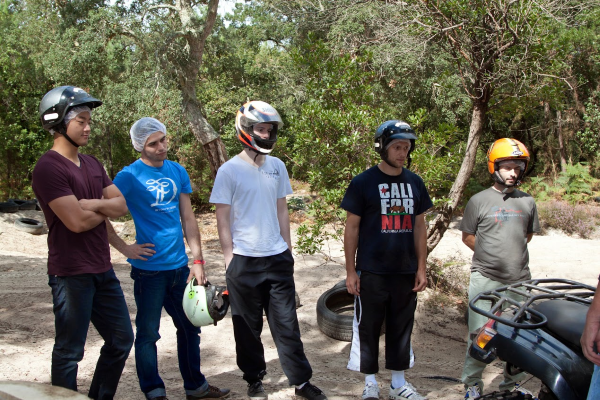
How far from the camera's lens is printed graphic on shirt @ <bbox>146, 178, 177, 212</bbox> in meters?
3.66

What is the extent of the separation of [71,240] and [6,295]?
175 inches

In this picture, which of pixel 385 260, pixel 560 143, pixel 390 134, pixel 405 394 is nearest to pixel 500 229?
pixel 385 260

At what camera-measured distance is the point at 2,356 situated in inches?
171

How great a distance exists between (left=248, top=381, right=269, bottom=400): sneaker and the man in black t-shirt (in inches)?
28.3

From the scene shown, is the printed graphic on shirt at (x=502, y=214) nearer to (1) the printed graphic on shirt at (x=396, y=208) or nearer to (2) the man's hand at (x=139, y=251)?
(1) the printed graphic on shirt at (x=396, y=208)

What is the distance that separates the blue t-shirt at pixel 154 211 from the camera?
3.63m

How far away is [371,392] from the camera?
12.5 feet

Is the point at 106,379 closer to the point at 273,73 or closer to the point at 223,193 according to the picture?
the point at 223,193

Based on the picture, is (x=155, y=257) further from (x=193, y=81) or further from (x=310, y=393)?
(x=193, y=81)

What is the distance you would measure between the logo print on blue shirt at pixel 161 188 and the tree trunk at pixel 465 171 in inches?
163

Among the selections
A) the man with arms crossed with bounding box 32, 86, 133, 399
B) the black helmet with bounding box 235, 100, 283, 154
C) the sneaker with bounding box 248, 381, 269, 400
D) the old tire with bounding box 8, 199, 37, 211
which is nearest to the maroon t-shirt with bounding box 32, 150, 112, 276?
the man with arms crossed with bounding box 32, 86, 133, 399

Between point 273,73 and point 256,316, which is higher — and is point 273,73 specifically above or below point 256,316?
above

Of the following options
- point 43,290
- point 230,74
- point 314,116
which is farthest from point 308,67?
point 230,74

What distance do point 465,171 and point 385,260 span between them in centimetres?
352
